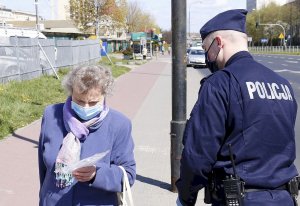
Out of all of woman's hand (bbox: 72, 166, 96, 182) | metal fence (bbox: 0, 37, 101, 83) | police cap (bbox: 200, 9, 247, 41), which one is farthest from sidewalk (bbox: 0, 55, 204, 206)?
metal fence (bbox: 0, 37, 101, 83)

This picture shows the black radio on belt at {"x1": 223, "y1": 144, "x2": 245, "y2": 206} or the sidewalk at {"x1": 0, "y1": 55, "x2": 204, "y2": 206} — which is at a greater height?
the black radio on belt at {"x1": 223, "y1": 144, "x2": 245, "y2": 206}

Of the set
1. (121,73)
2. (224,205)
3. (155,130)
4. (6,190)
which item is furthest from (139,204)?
(121,73)

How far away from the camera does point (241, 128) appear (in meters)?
2.27

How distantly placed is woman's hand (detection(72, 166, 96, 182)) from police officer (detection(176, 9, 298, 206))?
20.2 inches

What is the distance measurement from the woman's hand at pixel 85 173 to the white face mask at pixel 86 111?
0.34m

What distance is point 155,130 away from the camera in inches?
376

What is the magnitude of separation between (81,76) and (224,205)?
113 cm

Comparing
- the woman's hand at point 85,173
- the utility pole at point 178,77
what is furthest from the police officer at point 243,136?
the utility pole at point 178,77

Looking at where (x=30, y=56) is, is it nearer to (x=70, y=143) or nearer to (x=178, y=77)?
(x=178, y=77)

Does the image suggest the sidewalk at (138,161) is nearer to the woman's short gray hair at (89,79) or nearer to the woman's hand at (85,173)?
the woman's short gray hair at (89,79)

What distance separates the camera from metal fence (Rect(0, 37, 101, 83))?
52.5 feet

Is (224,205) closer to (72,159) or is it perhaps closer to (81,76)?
(72,159)

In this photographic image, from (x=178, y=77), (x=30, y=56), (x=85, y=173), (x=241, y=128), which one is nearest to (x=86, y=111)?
(x=85, y=173)

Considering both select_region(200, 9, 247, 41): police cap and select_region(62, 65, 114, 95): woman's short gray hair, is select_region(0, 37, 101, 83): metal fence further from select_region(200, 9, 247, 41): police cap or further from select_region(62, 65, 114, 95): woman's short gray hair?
select_region(200, 9, 247, 41): police cap
